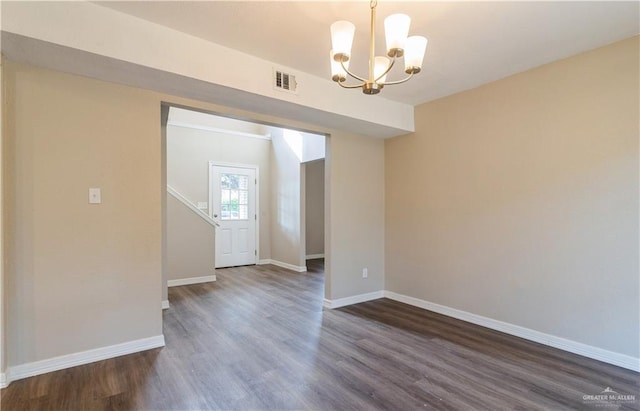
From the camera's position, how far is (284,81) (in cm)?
298

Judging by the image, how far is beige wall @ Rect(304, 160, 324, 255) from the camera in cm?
815

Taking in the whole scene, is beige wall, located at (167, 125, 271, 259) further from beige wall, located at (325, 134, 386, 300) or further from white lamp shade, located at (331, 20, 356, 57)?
white lamp shade, located at (331, 20, 356, 57)

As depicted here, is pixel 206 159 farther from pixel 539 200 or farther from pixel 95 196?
pixel 539 200

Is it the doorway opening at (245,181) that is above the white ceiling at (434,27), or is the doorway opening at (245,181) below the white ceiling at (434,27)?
below

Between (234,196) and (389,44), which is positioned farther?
(234,196)

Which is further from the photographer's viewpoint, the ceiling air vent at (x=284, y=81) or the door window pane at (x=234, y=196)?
the door window pane at (x=234, y=196)

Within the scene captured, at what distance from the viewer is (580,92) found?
2721 millimetres

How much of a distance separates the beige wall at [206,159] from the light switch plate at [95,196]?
3.89 metres

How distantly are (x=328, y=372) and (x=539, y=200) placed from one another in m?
2.44

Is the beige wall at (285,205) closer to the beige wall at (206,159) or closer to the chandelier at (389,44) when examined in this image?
the beige wall at (206,159)

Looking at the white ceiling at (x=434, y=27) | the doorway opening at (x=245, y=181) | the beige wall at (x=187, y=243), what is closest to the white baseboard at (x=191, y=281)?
the beige wall at (x=187, y=243)

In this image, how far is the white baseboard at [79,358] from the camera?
89.7 inches

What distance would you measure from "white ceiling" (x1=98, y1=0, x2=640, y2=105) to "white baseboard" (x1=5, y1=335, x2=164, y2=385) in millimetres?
2573

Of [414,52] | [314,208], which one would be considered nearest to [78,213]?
[414,52]
